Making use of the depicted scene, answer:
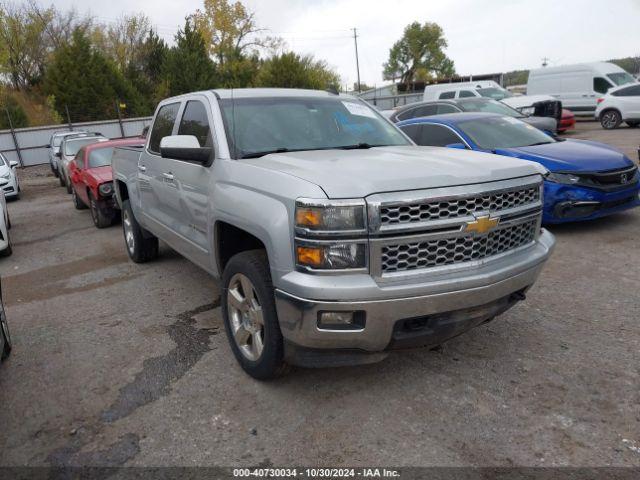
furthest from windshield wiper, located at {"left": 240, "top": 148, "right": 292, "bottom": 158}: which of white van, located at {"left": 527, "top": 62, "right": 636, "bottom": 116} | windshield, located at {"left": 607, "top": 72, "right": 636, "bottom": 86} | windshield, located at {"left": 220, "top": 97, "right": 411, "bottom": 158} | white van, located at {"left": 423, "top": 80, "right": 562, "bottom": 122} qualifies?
windshield, located at {"left": 607, "top": 72, "right": 636, "bottom": 86}

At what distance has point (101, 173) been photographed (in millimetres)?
8906

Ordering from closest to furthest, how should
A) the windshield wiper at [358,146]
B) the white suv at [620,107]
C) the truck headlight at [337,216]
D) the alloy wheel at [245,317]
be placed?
1. the truck headlight at [337,216]
2. the alloy wheel at [245,317]
3. the windshield wiper at [358,146]
4. the white suv at [620,107]

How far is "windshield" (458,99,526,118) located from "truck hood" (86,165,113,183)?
7640mm

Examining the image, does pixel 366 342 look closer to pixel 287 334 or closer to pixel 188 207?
pixel 287 334

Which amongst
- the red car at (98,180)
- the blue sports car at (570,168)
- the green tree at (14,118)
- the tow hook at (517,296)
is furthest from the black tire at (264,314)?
the green tree at (14,118)

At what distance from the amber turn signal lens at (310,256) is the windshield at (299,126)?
3.84ft

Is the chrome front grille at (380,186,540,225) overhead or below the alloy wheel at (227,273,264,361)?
overhead

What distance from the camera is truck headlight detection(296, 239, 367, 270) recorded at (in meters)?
2.60

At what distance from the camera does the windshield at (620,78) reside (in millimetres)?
20672

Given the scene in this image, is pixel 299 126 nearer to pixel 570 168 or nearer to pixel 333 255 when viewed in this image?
pixel 333 255

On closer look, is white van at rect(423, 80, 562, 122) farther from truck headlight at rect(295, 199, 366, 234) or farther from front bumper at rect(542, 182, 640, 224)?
truck headlight at rect(295, 199, 366, 234)

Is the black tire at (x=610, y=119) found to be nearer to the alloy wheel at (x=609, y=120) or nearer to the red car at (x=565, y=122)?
the alloy wheel at (x=609, y=120)

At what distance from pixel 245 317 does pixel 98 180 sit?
6.38 m

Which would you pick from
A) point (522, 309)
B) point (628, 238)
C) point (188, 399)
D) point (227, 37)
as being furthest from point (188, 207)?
point (227, 37)
